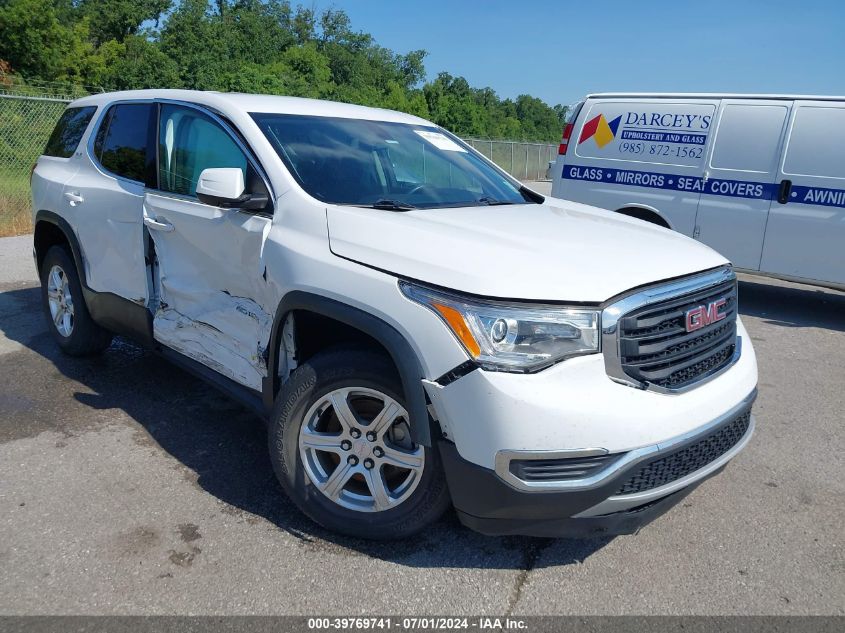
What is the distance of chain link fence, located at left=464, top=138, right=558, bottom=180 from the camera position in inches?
1051

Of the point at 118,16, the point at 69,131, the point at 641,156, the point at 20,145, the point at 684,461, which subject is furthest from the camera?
the point at 118,16

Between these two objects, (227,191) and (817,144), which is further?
(817,144)

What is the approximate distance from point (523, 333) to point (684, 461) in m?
0.83

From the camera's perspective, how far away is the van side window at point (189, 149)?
11.9ft

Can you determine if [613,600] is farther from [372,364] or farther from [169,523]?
[169,523]

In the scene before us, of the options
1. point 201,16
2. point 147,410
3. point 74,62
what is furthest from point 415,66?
point 147,410

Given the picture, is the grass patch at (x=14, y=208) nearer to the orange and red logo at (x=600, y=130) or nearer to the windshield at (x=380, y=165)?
the orange and red logo at (x=600, y=130)

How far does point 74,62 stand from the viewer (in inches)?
1304

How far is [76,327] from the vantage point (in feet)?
16.5

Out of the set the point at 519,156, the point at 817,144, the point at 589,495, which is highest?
the point at 817,144

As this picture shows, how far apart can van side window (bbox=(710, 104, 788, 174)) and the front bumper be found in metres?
5.56

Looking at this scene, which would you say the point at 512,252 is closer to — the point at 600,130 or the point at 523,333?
the point at 523,333

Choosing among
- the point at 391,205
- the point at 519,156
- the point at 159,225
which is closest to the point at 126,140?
the point at 159,225

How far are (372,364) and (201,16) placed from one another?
3552cm
